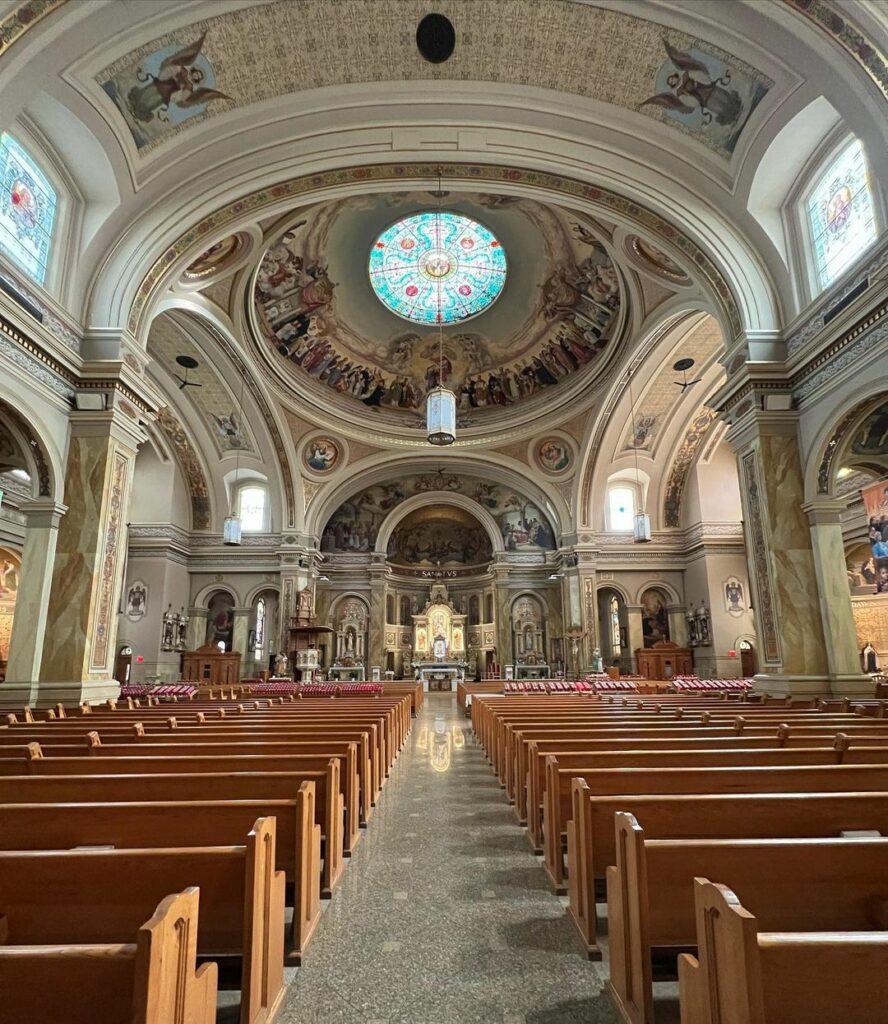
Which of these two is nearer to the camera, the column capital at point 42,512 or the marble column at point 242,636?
the column capital at point 42,512

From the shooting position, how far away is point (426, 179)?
38.5 feet

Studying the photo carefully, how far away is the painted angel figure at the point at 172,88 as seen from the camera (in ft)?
29.0

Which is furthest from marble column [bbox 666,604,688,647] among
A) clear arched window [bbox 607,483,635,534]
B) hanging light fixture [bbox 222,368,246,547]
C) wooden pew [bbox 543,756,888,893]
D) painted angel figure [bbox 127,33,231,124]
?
wooden pew [bbox 543,756,888,893]

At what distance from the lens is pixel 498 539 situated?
26.2m

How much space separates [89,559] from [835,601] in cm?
1122

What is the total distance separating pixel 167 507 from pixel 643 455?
16.6 metres

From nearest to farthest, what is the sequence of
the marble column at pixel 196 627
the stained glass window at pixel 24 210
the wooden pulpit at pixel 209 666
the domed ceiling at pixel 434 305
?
the stained glass window at pixel 24 210 → the domed ceiling at pixel 434 305 → the wooden pulpit at pixel 209 666 → the marble column at pixel 196 627

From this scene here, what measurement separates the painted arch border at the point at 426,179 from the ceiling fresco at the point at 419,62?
1.51 m

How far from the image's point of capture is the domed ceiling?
17.7 m

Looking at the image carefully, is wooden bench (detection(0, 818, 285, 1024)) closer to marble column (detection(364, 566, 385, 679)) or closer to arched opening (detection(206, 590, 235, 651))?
arched opening (detection(206, 590, 235, 651))

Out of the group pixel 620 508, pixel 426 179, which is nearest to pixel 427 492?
pixel 620 508

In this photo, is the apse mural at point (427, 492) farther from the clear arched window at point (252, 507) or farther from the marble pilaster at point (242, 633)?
the marble pilaster at point (242, 633)

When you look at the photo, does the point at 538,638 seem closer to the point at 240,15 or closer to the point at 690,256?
the point at 690,256

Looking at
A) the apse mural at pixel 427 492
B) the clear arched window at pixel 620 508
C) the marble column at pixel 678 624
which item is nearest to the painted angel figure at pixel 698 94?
the clear arched window at pixel 620 508
